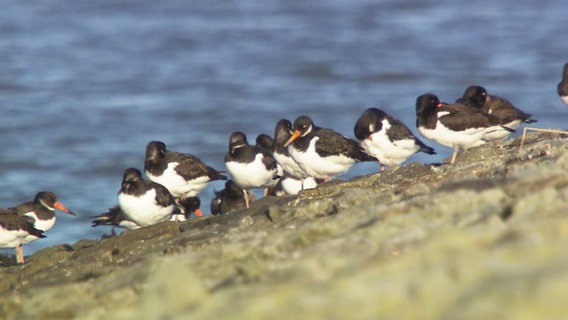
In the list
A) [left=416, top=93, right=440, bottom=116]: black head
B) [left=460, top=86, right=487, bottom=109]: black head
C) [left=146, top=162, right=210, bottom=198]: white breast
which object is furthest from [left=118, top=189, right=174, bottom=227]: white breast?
[left=460, top=86, right=487, bottom=109]: black head

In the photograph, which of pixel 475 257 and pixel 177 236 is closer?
pixel 475 257

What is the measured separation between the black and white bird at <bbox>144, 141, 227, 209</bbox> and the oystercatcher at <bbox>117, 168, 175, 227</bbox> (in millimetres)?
839

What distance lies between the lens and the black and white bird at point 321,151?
12.2 meters

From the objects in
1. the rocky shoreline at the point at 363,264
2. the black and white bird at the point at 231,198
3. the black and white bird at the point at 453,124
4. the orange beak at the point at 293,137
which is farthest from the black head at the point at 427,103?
the rocky shoreline at the point at 363,264

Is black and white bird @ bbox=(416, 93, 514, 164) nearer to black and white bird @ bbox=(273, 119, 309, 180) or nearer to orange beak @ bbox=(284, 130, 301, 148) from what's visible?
orange beak @ bbox=(284, 130, 301, 148)

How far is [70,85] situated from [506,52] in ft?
31.7

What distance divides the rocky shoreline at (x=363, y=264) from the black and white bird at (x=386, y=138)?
12.5 feet

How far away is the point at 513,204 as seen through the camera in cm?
568

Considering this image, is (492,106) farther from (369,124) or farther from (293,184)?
(293,184)

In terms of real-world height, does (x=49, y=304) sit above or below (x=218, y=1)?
below

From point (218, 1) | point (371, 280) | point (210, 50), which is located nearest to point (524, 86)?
point (210, 50)

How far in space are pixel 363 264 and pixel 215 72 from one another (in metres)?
19.7

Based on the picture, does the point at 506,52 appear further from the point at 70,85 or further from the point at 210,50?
the point at 70,85

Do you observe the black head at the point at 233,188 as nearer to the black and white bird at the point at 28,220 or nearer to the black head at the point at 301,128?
the black head at the point at 301,128
